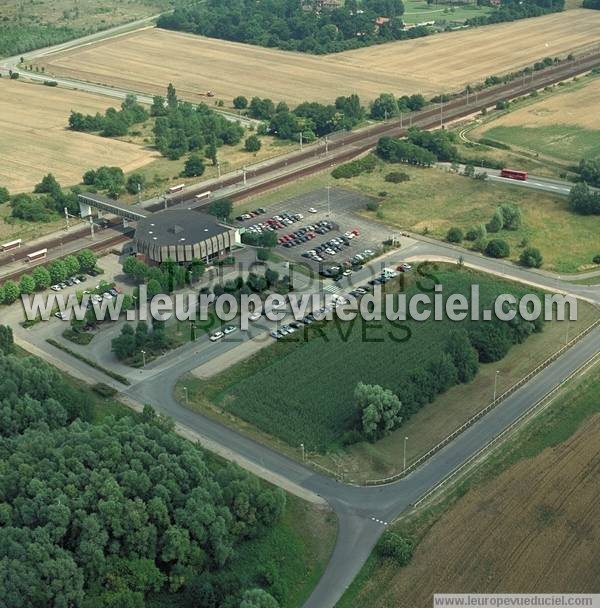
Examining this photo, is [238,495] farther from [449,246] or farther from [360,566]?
[449,246]

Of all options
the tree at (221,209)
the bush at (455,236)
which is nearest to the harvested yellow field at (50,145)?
the tree at (221,209)

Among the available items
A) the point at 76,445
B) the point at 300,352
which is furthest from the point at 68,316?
the point at 76,445

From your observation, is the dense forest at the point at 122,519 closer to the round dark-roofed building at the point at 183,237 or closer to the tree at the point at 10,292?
the tree at the point at 10,292

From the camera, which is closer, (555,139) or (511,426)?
(511,426)

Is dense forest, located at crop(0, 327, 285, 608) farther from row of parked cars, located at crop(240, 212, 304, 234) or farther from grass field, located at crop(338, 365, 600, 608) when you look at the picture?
row of parked cars, located at crop(240, 212, 304, 234)

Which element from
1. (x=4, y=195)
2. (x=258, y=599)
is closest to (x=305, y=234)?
(x=4, y=195)

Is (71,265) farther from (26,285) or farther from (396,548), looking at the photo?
(396,548)

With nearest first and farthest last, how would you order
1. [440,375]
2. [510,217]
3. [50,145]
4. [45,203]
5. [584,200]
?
[440,375] < [510,217] < [584,200] < [45,203] < [50,145]
